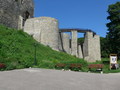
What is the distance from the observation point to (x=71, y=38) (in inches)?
1641

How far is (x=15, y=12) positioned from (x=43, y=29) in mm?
6161

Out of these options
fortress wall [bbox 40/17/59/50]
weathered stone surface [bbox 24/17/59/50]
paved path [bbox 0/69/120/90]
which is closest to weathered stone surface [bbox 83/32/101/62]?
weathered stone surface [bbox 24/17/59/50]

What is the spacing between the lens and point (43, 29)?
108ft

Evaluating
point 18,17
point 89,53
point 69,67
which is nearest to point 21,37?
point 18,17

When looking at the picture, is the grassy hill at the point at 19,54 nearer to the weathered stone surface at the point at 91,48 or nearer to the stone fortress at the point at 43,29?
the stone fortress at the point at 43,29

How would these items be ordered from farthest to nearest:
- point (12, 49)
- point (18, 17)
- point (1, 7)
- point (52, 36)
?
point (18, 17)
point (52, 36)
point (1, 7)
point (12, 49)

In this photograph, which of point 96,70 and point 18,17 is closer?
point 96,70

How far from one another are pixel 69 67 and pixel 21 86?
9460 mm

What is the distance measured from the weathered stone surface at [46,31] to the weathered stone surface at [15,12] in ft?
A: 9.28

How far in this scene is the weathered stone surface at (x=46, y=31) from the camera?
107 feet

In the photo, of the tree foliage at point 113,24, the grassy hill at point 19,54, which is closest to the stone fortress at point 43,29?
the grassy hill at point 19,54

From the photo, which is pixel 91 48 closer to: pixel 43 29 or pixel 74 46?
pixel 74 46

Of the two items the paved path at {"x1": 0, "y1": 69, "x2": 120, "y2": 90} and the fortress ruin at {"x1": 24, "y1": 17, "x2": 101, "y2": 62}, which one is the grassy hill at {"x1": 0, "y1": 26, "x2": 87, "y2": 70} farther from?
the paved path at {"x1": 0, "y1": 69, "x2": 120, "y2": 90}

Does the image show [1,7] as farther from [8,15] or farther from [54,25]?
[54,25]
